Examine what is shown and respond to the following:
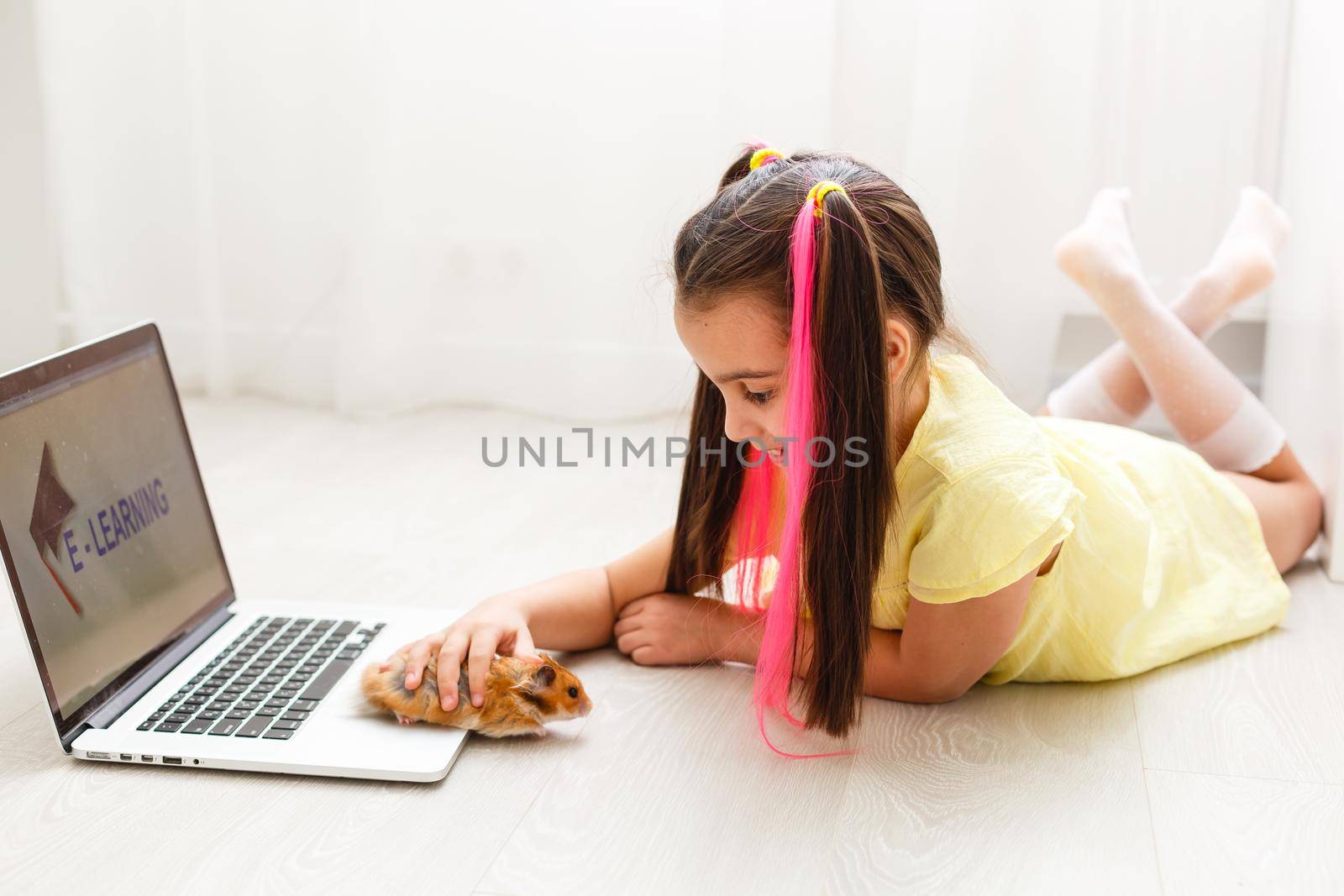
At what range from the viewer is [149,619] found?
3.14 feet

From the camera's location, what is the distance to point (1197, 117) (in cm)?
167

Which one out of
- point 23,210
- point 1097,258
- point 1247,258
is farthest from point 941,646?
point 23,210

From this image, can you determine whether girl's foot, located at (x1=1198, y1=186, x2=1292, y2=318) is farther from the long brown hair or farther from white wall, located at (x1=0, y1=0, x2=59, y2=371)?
white wall, located at (x1=0, y1=0, x2=59, y2=371)

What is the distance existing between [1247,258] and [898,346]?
693 millimetres

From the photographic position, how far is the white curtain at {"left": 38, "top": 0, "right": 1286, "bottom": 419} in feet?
5.45

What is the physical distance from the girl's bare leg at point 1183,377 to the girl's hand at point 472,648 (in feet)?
2.38

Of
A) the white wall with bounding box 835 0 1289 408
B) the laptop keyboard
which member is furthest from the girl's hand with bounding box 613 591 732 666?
the white wall with bounding box 835 0 1289 408

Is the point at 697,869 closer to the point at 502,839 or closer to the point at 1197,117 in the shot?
the point at 502,839

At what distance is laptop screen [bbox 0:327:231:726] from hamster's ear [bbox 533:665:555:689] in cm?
30

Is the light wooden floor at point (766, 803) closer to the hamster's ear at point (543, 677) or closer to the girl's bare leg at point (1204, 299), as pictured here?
the hamster's ear at point (543, 677)

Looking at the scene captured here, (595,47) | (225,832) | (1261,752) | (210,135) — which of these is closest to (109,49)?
(210,135)

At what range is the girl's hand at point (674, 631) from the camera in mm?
1035

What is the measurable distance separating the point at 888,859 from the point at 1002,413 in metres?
0.34

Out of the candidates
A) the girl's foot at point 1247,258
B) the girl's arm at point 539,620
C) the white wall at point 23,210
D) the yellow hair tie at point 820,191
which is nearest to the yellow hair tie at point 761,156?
the yellow hair tie at point 820,191
